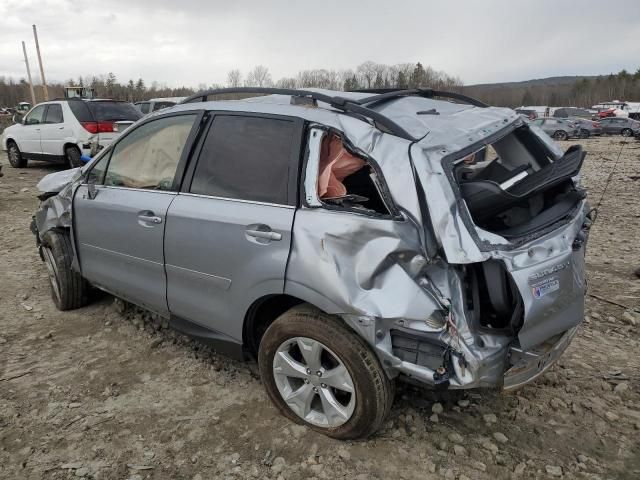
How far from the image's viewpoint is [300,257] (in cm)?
246

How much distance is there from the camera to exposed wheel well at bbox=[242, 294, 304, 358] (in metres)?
2.76

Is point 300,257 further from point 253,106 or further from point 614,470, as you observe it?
point 614,470

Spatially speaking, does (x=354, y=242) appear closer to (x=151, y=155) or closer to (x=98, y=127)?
(x=151, y=155)

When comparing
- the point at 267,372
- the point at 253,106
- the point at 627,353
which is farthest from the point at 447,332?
the point at 627,353

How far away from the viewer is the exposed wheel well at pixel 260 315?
276 cm

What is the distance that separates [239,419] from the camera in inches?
114

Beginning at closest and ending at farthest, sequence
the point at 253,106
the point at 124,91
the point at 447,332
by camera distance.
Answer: the point at 447,332
the point at 253,106
the point at 124,91

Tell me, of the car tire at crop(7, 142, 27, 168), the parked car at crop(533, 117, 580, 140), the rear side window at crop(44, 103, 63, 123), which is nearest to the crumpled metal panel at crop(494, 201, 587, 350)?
the rear side window at crop(44, 103, 63, 123)

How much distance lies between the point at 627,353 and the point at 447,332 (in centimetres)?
212

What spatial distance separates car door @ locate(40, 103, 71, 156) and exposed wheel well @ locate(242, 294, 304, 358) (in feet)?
31.8

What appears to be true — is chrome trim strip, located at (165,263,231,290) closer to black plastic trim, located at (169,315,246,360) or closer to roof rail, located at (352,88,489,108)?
black plastic trim, located at (169,315,246,360)

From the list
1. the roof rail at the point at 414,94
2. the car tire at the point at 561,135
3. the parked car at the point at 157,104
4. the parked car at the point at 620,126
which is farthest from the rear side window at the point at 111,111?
the parked car at the point at 620,126

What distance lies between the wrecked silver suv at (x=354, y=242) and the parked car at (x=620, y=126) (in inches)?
1312

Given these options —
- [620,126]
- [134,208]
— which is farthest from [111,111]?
[620,126]
